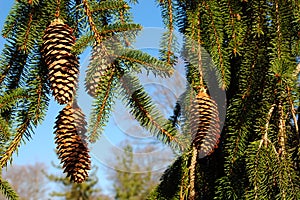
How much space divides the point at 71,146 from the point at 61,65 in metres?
0.12

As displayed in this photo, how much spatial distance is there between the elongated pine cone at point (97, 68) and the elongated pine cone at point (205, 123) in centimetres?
16

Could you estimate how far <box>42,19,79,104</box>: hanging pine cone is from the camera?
0.57 meters

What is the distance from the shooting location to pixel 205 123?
666 mm

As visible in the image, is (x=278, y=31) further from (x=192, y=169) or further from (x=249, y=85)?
(x=192, y=169)

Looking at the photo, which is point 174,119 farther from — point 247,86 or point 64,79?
point 64,79

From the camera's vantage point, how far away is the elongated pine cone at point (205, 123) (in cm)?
66

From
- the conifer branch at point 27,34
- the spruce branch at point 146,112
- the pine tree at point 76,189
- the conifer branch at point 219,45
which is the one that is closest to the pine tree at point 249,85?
the conifer branch at point 219,45

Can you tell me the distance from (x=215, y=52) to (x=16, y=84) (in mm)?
330

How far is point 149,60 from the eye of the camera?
0.56 m

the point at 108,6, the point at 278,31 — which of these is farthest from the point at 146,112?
the point at 278,31

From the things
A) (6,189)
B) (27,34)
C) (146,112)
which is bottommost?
(6,189)

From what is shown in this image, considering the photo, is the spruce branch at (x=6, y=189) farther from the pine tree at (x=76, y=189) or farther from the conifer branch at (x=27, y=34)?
the pine tree at (x=76, y=189)

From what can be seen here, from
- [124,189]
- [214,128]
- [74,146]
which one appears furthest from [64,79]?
[124,189]

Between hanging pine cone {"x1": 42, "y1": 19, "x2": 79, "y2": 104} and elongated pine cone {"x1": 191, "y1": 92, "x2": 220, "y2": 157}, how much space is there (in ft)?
0.65
